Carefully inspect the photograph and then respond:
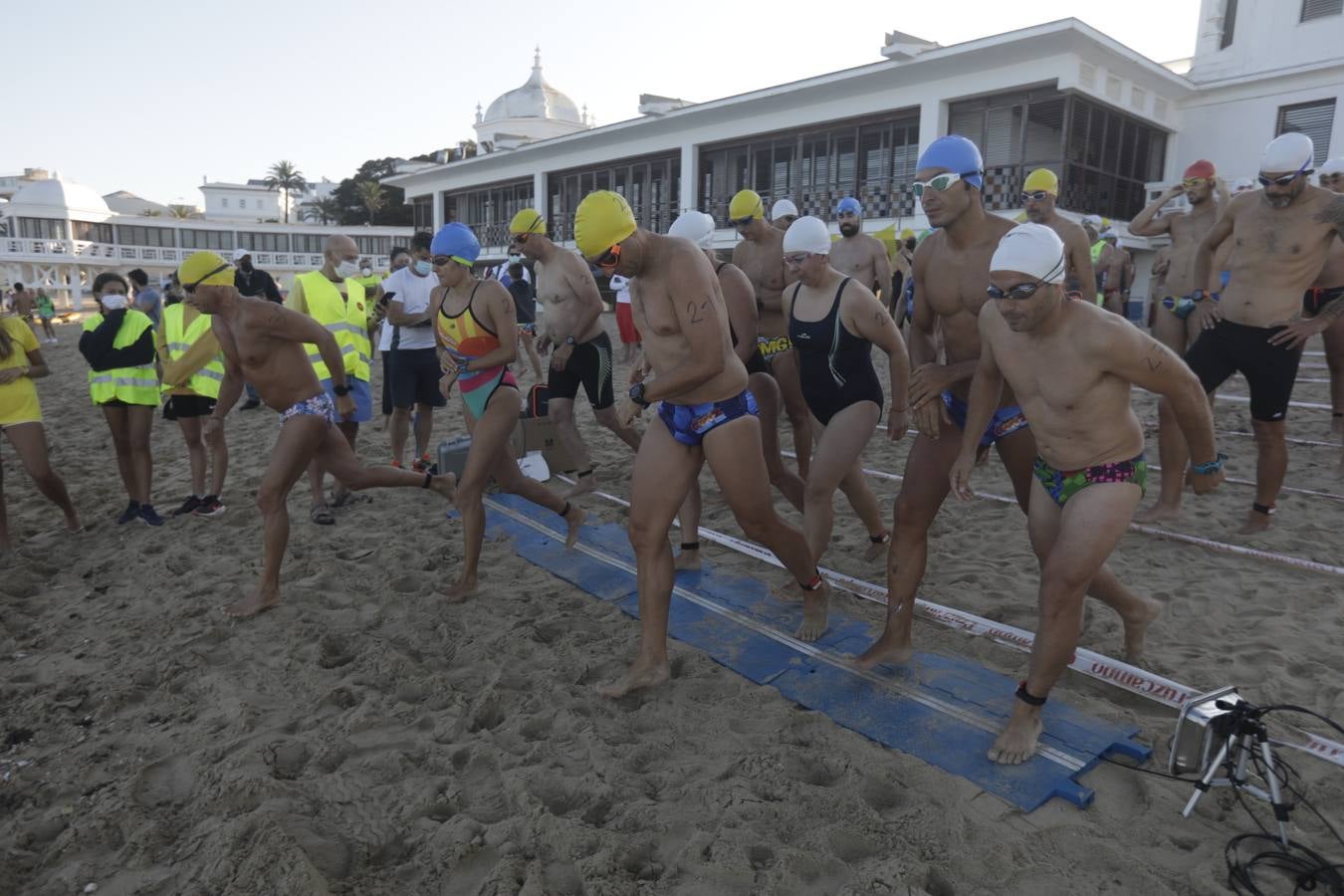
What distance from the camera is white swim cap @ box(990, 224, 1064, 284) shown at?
8.63 feet

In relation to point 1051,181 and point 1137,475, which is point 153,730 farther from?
point 1051,181

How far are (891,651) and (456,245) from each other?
10.4 feet

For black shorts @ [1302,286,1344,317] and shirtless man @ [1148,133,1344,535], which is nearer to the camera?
shirtless man @ [1148,133,1344,535]

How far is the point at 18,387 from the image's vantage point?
539cm

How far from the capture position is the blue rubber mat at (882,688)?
2.75 metres

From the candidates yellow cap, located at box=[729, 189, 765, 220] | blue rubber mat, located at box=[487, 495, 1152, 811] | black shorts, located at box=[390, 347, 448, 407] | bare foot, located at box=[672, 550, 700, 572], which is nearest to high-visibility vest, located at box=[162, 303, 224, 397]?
black shorts, located at box=[390, 347, 448, 407]

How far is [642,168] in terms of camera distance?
2611 cm

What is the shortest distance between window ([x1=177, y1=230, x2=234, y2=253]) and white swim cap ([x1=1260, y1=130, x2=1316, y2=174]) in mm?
57664

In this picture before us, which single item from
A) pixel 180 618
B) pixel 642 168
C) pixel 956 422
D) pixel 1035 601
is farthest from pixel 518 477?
pixel 642 168

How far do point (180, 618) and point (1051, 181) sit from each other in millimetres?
6092

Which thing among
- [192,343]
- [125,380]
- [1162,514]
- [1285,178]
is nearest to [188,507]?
[125,380]

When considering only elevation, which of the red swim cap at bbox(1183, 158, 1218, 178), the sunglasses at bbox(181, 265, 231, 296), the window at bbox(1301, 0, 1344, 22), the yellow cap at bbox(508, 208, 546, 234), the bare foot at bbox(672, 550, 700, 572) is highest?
the window at bbox(1301, 0, 1344, 22)

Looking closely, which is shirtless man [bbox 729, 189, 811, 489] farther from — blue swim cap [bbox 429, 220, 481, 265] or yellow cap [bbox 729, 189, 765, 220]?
blue swim cap [bbox 429, 220, 481, 265]

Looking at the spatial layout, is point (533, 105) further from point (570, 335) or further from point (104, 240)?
point (570, 335)
